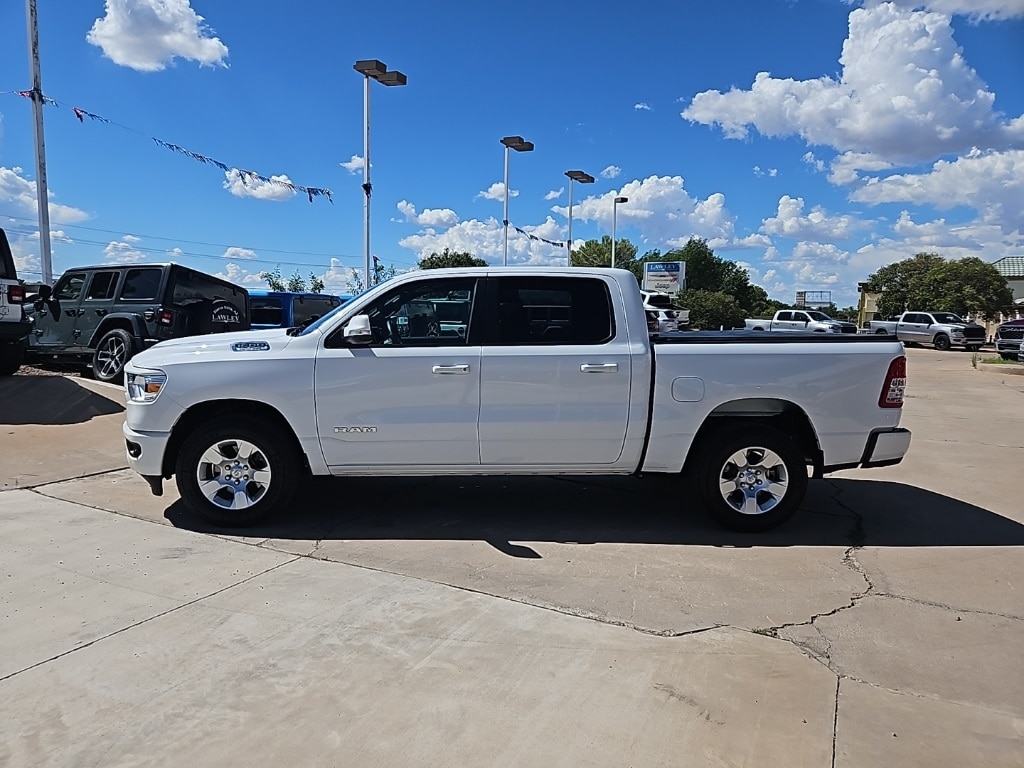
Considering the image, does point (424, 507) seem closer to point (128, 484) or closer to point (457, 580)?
point (457, 580)

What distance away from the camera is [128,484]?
6.53 meters

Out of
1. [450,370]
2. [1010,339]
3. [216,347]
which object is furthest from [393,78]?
[1010,339]

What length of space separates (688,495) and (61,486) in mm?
5419

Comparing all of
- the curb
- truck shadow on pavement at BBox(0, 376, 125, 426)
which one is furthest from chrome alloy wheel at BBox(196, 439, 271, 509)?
the curb

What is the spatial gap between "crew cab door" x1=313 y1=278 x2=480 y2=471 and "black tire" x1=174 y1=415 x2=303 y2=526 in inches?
13.9

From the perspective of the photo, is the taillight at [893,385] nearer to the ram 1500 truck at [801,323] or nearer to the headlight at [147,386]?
the headlight at [147,386]

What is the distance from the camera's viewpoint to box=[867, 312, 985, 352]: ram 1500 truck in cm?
3272

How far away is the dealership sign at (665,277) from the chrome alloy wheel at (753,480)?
42.5m

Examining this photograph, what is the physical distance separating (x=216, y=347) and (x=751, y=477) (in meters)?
3.93

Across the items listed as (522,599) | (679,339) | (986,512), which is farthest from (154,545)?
(986,512)

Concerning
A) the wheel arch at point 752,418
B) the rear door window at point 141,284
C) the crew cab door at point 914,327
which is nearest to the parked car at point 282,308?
the rear door window at point 141,284

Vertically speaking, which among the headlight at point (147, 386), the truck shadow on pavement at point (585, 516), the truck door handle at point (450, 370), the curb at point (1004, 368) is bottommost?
the truck shadow on pavement at point (585, 516)

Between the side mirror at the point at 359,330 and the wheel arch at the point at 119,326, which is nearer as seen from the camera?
the side mirror at the point at 359,330

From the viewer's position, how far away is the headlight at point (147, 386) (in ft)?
16.9
